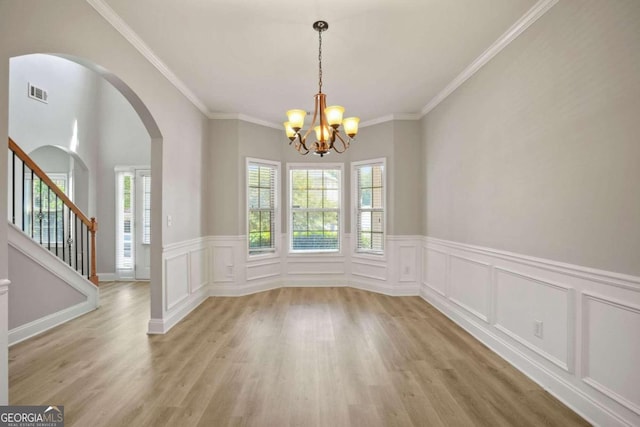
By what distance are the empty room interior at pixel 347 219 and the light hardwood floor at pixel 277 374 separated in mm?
24

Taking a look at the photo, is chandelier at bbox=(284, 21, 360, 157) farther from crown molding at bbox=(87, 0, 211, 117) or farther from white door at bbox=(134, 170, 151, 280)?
white door at bbox=(134, 170, 151, 280)

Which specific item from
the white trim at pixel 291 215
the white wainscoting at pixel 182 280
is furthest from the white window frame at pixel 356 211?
the white wainscoting at pixel 182 280

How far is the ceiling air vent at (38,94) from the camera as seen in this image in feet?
17.2

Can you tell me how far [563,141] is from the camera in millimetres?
2338

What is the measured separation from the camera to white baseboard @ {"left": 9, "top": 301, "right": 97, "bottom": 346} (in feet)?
10.9

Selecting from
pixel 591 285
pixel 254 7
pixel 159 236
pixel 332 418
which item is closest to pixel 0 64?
pixel 254 7

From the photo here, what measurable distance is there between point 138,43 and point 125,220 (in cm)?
438

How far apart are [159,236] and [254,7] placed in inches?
96.9

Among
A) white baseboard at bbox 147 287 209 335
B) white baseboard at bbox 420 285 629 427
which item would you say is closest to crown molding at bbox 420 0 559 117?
white baseboard at bbox 420 285 629 427

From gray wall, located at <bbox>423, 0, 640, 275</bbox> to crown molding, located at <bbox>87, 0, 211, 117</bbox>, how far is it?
327cm

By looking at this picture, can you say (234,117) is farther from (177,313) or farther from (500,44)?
(500,44)

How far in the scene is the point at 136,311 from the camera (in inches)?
175

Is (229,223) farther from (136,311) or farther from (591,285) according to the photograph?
(591,285)

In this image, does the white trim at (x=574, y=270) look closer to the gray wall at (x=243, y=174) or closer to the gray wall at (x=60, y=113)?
the gray wall at (x=243, y=174)
